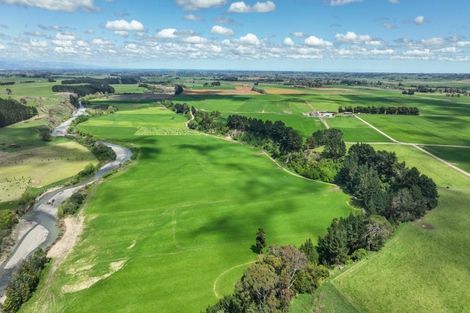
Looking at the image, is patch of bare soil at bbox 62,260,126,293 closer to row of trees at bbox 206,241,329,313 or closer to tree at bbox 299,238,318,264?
row of trees at bbox 206,241,329,313

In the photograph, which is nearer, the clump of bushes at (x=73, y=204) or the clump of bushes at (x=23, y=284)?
the clump of bushes at (x=23, y=284)

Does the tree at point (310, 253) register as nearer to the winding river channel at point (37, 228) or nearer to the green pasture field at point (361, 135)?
the winding river channel at point (37, 228)

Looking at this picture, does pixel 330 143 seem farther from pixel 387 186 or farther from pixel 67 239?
pixel 67 239

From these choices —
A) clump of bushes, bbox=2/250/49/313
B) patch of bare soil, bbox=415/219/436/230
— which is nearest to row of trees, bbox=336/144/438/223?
patch of bare soil, bbox=415/219/436/230

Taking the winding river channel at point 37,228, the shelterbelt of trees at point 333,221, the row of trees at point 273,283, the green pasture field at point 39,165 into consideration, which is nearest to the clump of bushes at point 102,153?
the green pasture field at point 39,165

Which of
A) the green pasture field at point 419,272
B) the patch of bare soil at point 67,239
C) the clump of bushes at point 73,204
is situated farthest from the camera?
the clump of bushes at point 73,204

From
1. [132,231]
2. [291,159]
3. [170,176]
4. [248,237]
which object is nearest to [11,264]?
[132,231]

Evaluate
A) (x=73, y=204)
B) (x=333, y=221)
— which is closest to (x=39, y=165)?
(x=73, y=204)
